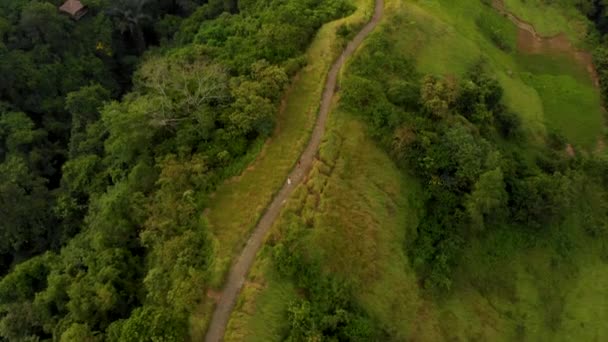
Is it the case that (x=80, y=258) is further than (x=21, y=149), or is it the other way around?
(x=21, y=149)

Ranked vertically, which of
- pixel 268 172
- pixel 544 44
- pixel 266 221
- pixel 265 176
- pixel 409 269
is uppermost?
pixel 544 44

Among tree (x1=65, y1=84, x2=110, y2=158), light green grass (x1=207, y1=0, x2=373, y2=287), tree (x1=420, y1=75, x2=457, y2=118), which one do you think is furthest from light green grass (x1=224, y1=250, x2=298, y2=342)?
tree (x1=65, y1=84, x2=110, y2=158)

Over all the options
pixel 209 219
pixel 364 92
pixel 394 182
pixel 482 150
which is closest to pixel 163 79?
pixel 209 219

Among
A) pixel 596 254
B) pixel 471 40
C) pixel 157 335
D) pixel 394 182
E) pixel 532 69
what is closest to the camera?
pixel 157 335

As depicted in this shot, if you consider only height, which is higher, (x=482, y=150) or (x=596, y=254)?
(x=482, y=150)

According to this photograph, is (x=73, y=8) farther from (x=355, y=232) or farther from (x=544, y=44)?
(x=544, y=44)

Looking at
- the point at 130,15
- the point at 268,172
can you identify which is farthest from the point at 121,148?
the point at 130,15

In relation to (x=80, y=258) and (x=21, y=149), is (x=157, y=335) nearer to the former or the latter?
(x=80, y=258)

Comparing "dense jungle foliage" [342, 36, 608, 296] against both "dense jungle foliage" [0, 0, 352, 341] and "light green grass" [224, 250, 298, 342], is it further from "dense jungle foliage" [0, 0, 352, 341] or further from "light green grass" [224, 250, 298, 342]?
"light green grass" [224, 250, 298, 342]
